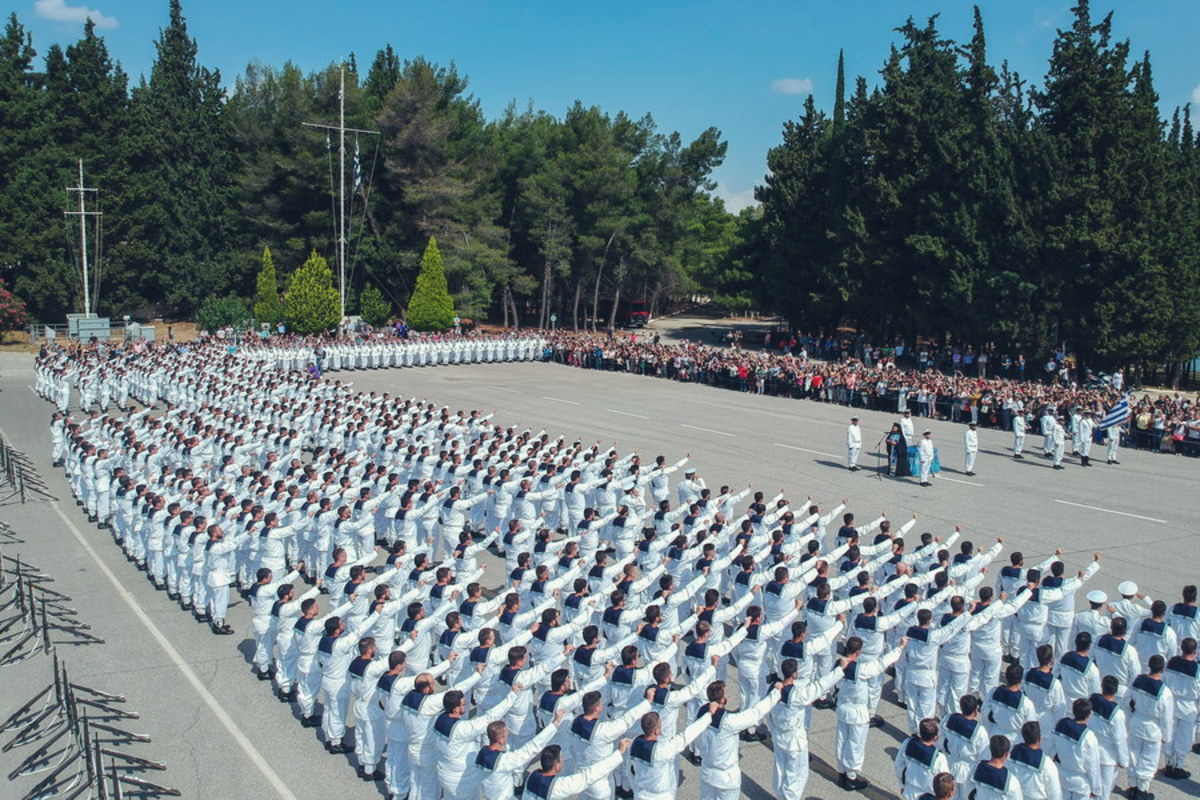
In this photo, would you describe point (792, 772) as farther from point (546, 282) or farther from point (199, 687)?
point (546, 282)

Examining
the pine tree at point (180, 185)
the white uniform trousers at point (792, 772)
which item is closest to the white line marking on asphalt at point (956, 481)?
the white uniform trousers at point (792, 772)

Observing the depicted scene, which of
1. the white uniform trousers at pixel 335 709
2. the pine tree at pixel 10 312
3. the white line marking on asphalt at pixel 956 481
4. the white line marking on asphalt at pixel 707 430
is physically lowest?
the white uniform trousers at pixel 335 709

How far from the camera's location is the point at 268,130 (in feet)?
205

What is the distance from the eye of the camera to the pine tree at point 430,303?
1921 inches

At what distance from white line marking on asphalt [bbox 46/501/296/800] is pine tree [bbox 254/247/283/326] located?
130 ft

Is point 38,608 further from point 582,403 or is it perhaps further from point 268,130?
point 268,130

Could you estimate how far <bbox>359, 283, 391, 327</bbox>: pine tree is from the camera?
56.5 m

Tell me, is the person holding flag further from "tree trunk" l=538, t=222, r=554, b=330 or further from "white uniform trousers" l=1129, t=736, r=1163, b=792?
"tree trunk" l=538, t=222, r=554, b=330

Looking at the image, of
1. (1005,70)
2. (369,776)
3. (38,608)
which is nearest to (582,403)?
(38,608)

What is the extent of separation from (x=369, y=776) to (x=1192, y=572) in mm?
12935

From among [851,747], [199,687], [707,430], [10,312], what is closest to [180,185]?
[10,312]

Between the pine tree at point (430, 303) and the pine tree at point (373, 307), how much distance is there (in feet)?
25.3

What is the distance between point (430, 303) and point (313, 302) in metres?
6.11

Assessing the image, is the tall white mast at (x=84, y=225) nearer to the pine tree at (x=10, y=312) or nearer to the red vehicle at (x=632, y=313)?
the pine tree at (x=10, y=312)
